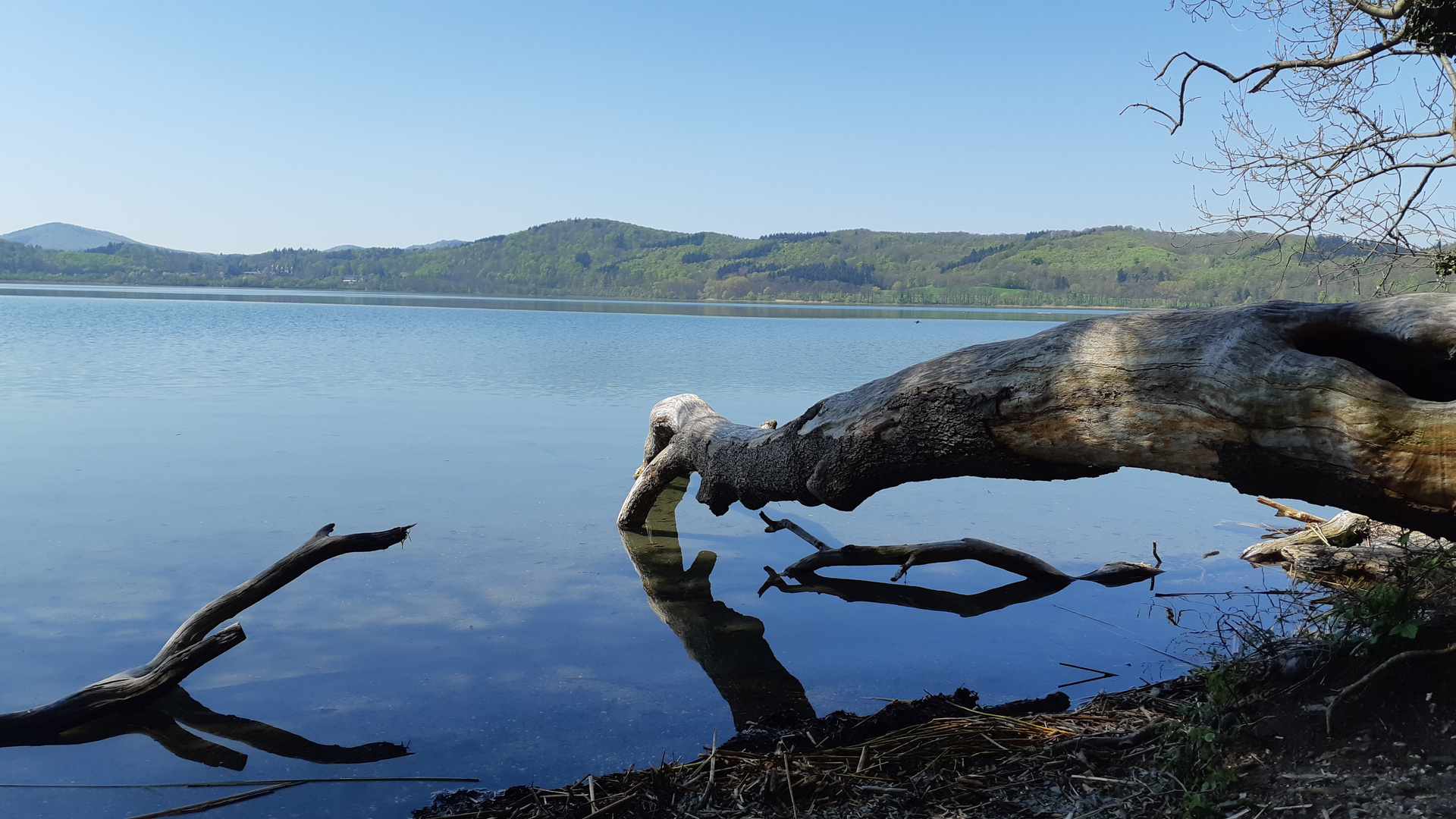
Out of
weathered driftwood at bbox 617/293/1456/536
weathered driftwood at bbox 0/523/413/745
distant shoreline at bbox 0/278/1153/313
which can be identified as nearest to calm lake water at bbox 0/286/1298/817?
weathered driftwood at bbox 0/523/413/745

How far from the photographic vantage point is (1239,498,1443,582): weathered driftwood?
5991 millimetres

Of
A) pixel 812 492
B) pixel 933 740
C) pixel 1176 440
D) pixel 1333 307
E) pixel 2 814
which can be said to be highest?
pixel 1333 307

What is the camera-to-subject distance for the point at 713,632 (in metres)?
5.77

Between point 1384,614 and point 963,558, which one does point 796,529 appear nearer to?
point 963,558

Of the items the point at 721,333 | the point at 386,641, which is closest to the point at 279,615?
the point at 386,641

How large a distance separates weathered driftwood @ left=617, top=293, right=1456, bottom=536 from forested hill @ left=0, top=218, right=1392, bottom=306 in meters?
81.6

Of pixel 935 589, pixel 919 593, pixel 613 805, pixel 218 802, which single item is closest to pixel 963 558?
pixel 935 589

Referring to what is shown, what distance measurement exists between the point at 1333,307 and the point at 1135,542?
486cm

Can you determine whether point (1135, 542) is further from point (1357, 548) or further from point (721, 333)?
point (721, 333)

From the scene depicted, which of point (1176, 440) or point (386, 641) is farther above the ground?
point (1176, 440)

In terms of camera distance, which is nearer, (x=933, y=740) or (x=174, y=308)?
(x=933, y=740)

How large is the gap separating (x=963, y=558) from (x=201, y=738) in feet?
16.2

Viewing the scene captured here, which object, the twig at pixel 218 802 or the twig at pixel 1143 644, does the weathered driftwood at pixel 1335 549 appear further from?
the twig at pixel 218 802

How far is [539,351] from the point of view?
26.9m
